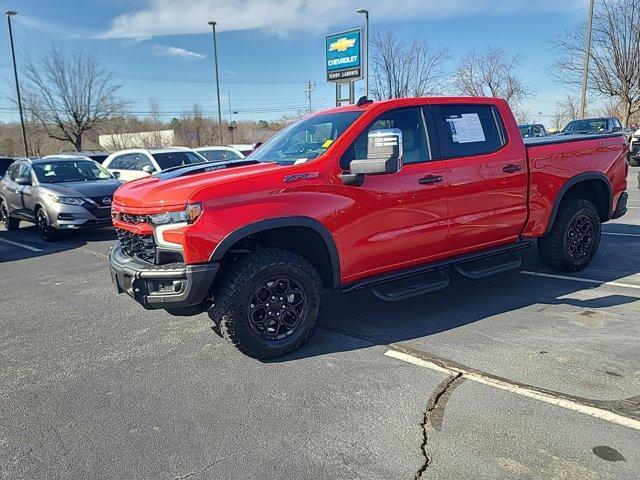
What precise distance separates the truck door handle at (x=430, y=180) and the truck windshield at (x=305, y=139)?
79cm

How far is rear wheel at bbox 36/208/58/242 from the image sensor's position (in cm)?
947

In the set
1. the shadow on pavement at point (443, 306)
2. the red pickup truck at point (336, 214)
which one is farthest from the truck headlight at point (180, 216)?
the shadow on pavement at point (443, 306)

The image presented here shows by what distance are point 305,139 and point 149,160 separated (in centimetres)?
865

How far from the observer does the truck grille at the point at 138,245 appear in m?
3.75

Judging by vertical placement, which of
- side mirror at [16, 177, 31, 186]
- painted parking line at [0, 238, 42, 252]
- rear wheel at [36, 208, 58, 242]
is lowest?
painted parking line at [0, 238, 42, 252]

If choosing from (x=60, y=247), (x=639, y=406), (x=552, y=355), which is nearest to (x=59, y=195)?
(x=60, y=247)

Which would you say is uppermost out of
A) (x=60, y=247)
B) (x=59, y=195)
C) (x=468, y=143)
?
(x=468, y=143)

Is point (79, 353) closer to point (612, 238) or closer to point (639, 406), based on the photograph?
point (639, 406)

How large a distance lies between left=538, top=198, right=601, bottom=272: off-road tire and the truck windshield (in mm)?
2846

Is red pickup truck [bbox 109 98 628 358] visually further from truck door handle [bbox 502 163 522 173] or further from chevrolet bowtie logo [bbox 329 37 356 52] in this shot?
chevrolet bowtie logo [bbox 329 37 356 52]

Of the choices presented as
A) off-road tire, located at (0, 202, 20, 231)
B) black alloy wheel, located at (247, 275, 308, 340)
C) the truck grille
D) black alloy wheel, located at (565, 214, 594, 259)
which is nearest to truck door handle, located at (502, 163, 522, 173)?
black alloy wheel, located at (565, 214, 594, 259)

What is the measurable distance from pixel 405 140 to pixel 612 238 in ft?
16.8

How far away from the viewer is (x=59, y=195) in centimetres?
930

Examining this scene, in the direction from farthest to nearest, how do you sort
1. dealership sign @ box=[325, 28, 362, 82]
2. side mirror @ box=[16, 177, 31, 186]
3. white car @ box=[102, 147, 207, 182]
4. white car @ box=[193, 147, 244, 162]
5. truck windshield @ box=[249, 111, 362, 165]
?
dealership sign @ box=[325, 28, 362, 82] < white car @ box=[193, 147, 244, 162] < white car @ box=[102, 147, 207, 182] < side mirror @ box=[16, 177, 31, 186] < truck windshield @ box=[249, 111, 362, 165]
